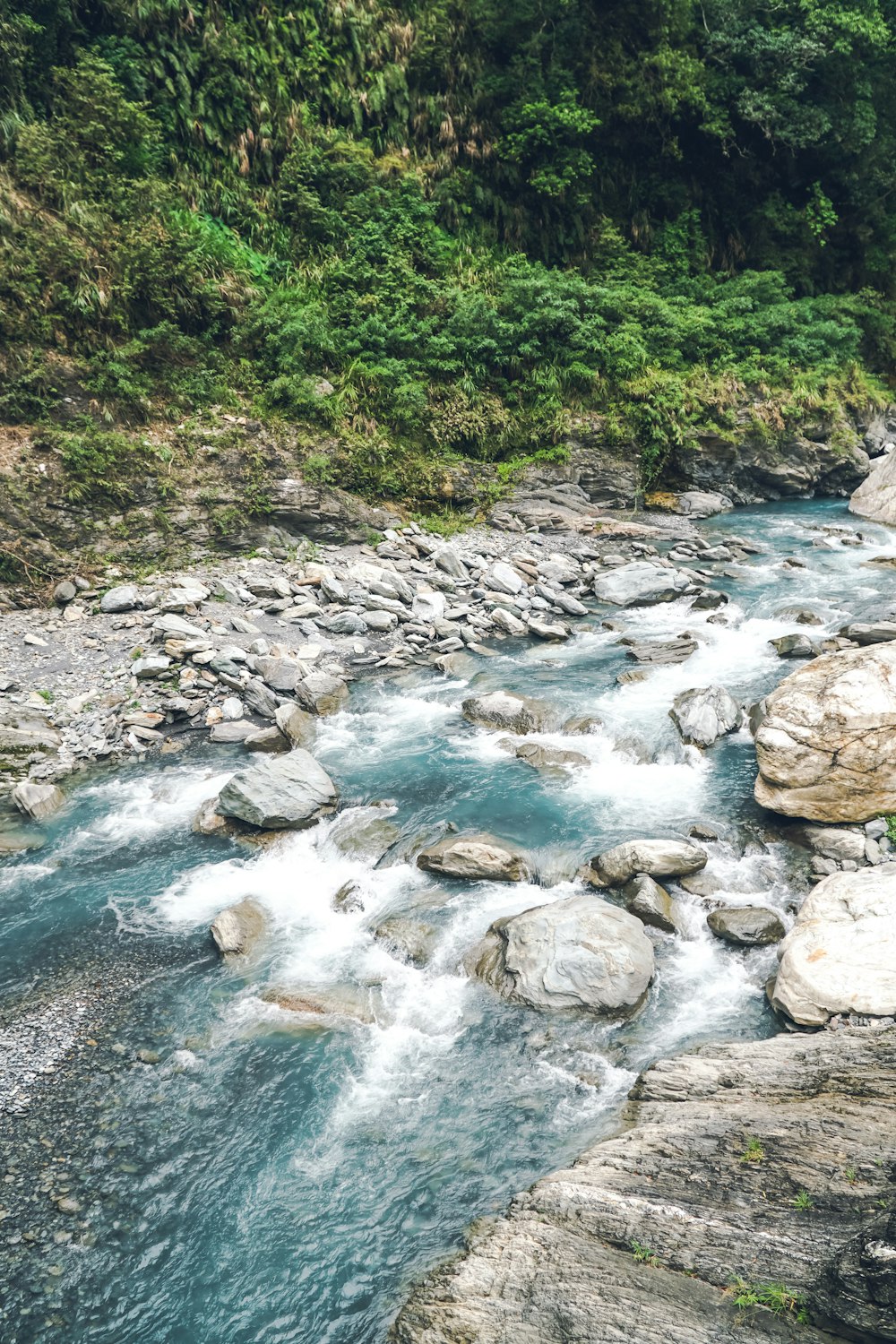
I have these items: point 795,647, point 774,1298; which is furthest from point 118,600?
point 774,1298

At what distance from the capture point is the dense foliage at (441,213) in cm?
1495

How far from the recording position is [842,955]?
5828 millimetres

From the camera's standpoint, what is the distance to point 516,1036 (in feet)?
20.1

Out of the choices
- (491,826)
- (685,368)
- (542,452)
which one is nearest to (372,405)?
(542,452)

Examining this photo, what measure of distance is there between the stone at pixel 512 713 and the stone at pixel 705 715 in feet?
5.61

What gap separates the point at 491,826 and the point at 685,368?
56.5 feet

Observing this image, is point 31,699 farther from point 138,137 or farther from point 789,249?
point 789,249

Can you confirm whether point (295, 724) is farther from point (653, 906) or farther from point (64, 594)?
point (653, 906)

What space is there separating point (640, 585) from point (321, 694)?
7349mm

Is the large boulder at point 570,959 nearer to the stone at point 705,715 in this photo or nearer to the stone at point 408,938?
the stone at point 408,938

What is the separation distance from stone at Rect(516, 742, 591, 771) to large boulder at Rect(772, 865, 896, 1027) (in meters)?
3.73

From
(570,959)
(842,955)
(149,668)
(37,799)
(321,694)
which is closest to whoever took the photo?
(842,955)

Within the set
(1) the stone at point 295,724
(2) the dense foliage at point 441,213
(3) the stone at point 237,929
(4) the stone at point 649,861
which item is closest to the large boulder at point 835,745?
(4) the stone at point 649,861

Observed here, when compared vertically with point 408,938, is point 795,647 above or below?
above
